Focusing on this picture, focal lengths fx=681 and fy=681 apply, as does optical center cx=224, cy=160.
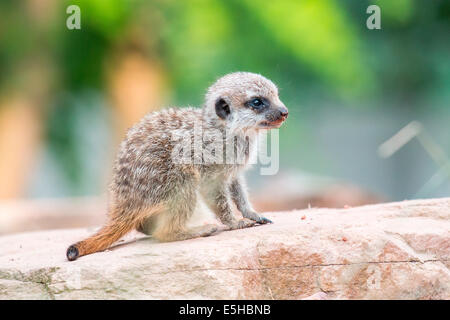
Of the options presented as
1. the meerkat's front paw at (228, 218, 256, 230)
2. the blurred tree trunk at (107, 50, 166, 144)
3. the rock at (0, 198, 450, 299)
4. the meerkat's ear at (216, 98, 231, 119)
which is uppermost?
the blurred tree trunk at (107, 50, 166, 144)

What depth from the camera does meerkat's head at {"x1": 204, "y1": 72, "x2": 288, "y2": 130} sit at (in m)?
4.99

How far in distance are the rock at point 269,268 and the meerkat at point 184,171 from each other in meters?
0.36

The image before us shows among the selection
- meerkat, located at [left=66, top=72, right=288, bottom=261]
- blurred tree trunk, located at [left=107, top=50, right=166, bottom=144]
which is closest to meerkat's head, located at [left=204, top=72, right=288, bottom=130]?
meerkat, located at [left=66, top=72, right=288, bottom=261]

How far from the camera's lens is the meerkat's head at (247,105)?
16.4ft

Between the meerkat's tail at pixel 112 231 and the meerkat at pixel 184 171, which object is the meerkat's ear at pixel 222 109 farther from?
the meerkat's tail at pixel 112 231

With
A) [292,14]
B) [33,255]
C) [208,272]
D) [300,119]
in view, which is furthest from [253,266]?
[300,119]

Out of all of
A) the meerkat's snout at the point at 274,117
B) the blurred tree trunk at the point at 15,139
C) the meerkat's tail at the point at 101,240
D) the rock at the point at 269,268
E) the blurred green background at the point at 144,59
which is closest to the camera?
the rock at the point at 269,268

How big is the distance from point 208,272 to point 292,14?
28.7 feet

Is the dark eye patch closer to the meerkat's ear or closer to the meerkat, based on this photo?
the meerkat

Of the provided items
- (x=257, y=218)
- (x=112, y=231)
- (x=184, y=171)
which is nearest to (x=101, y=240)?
(x=112, y=231)

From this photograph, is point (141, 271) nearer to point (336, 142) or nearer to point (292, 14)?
point (292, 14)

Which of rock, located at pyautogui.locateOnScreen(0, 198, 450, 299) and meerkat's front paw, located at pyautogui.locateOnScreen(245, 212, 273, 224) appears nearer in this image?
rock, located at pyautogui.locateOnScreen(0, 198, 450, 299)

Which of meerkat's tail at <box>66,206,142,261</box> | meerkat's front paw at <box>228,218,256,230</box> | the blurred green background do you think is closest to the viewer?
meerkat's tail at <box>66,206,142,261</box>

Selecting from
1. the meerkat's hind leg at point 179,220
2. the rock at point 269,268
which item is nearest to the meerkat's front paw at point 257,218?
the meerkat's hind leg at point 179,220
